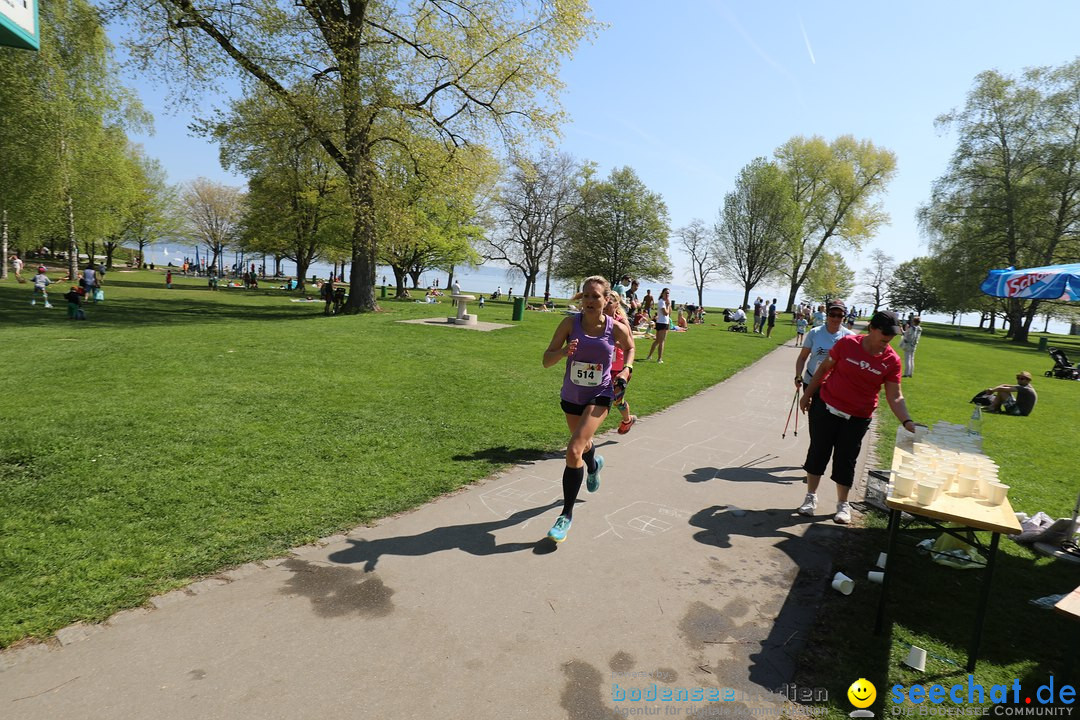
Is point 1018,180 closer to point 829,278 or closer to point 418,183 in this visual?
point 829,278

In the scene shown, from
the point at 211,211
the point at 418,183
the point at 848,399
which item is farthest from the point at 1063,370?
the point at 211,211

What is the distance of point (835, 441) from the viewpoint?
17.6 feet

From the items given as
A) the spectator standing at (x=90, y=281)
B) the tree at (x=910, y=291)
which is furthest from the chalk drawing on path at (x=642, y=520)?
the tree at (x=910, y=291)

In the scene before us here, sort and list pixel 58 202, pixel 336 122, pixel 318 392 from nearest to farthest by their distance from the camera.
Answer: pixel 318 392 → pixel 336 122 → pixel 58 202

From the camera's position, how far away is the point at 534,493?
18.5ft

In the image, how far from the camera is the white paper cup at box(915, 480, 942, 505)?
341 centimetres

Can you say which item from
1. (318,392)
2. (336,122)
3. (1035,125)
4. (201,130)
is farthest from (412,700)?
(1035,125)

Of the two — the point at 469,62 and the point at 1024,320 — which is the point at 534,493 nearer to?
the point at 469,62

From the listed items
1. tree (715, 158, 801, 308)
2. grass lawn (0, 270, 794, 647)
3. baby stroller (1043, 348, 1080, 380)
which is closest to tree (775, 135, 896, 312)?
tree (715, 158, 801, 308)

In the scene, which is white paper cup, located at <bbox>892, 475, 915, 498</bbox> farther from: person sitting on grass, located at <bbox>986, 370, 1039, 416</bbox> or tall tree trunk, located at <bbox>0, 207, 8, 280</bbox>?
tall tree trunk, located at <bbox>0, 207, 8, 280</bbox>

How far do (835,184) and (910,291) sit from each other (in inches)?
1722

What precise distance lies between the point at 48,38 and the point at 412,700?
33971mm

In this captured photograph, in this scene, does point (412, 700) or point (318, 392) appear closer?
point (412, 700)

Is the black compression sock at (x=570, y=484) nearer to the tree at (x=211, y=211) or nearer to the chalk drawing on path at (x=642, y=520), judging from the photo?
the chalk drawing on path at (x=642, y=520)
